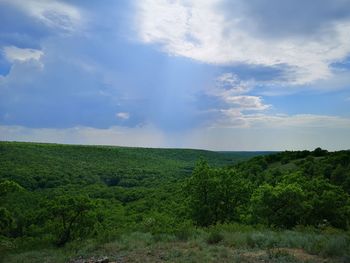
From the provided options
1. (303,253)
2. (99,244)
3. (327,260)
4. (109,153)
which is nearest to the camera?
(327,260)

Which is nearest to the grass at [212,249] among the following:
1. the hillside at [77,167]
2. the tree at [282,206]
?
the tree at [282,206]

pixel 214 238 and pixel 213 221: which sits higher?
pixel 214 238

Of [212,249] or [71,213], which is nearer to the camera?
[212,249]

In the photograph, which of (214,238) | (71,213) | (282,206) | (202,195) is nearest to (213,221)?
(202,195)

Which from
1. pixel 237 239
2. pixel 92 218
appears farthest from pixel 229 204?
pixel 237 239

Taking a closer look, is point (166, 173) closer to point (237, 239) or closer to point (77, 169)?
point (77, 169)

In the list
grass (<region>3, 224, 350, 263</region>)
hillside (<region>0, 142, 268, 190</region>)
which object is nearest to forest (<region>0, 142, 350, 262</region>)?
grass (<region>3, 224, 350, 263</region>)

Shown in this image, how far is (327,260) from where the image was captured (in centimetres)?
998

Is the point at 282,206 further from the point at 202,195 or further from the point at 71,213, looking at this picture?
the point at 71,213

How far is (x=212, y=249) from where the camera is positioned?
11.7 meters

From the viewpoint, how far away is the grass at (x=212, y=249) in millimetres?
10531

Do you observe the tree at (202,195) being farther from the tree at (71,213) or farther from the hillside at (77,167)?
the hillside at (77,167)

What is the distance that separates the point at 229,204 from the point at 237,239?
61.5ft

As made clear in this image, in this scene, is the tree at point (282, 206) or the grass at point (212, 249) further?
the tree at point (282, 206)
